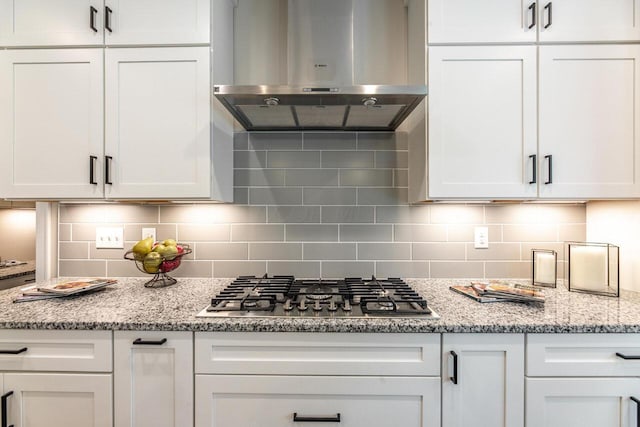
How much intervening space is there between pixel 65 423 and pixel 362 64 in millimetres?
1919

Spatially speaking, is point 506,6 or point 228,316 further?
point 506,6

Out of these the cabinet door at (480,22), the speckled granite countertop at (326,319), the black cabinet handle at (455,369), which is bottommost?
the black cabinet handle at (455,369)

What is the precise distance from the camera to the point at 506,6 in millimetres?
1424

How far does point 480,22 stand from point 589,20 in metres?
0.47

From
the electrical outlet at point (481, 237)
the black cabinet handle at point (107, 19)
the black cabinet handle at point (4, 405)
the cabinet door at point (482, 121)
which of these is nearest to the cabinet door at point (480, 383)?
the cabinet door at point (482, 121)

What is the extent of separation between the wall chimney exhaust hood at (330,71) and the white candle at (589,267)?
1041 mm

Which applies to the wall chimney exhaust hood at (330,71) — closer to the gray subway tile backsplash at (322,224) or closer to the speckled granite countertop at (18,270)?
the gray subway tile backsplash at (322,224)

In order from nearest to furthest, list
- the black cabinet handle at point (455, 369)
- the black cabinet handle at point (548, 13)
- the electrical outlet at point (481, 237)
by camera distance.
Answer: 1. the black cabinet handle at point (455, 369)
2. the black cabinet handle at point (548, 13)
3. the electrical outlet at point (481, 237)

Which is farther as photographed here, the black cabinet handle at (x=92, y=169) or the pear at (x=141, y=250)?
the pear at (x=141, y=250)

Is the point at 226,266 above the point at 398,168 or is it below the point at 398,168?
below

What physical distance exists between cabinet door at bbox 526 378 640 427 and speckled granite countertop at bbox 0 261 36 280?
235cm

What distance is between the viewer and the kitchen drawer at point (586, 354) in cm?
110

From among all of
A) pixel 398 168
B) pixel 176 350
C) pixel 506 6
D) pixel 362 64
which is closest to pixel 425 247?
pixel 398 168

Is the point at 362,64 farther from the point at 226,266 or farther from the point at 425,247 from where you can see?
the point at 226,266
